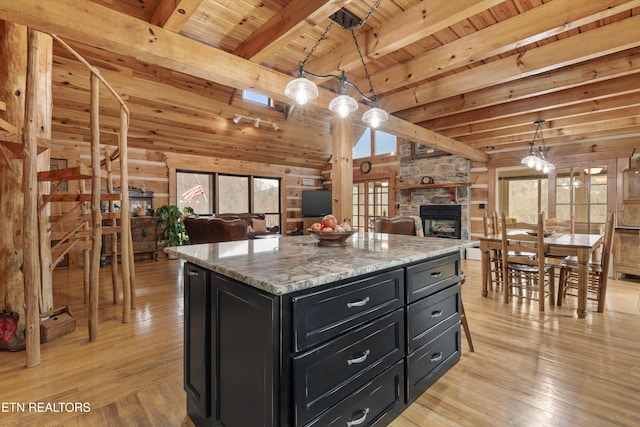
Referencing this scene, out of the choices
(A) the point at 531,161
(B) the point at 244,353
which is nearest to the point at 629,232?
(A) the point at 531,161

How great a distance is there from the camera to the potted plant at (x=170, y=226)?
5820 mm

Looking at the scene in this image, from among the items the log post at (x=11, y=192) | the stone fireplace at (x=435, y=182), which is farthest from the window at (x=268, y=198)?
the log post at (x=11, y=192)

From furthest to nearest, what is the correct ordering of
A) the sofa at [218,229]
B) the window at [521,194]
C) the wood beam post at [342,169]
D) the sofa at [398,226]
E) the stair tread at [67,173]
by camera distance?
the window at [521,194] → the sofa at [398,226] → the sofa at [218,229] → the wood beam post at [342,169] → the stair tread at [67,173]

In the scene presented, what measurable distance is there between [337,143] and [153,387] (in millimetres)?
2775

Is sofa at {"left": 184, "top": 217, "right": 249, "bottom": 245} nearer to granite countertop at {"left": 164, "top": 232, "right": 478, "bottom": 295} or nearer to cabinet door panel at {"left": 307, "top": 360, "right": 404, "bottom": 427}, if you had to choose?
granite countertop at {"left": 164, "top": 232, "right": 478, "bottom": 295}

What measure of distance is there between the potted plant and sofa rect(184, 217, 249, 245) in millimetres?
1550

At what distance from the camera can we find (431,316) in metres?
1.84

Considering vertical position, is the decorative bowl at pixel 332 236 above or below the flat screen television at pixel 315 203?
below

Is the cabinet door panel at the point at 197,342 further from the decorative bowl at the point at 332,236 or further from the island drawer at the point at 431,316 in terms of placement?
the island drawer at the point at 431,316

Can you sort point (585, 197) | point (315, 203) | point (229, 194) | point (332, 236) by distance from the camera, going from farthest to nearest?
point (315, 203)
point (229, 194)
point (585, 197)
point (332, 236)

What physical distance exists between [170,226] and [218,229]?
2276 millimetres

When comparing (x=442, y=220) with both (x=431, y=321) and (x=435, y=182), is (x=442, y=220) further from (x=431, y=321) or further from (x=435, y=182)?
(x=431, y=321)

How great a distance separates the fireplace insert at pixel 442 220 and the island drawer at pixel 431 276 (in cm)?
486

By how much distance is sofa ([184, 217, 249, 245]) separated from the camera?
4098 mm
